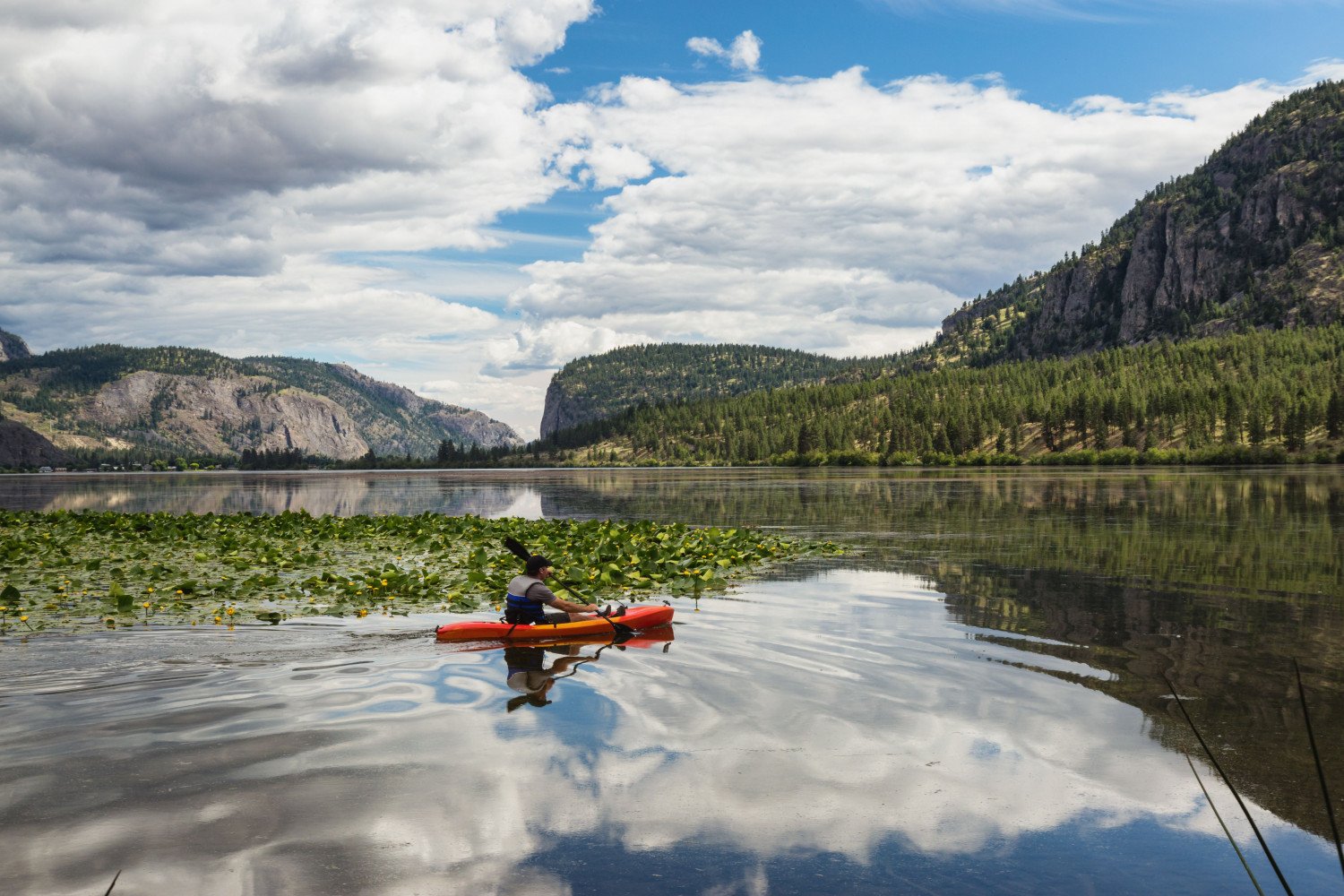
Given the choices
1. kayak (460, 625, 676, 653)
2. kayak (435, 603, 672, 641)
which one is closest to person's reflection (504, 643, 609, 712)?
kayak (460, 625, 676, 653)

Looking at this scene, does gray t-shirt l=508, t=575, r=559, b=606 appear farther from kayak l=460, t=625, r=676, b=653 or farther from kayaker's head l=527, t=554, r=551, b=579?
kayak l=460, t=625, r=676, b=653

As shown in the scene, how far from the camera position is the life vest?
803 inches

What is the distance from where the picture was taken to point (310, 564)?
31141 millimetres

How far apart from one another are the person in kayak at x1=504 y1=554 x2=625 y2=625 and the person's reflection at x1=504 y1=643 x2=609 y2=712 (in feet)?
2.18

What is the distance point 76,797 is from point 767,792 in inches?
298

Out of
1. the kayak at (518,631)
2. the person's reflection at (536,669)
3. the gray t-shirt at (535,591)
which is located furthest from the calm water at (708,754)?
the gray t-shirt at (535,591)

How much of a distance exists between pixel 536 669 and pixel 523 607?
264 cm

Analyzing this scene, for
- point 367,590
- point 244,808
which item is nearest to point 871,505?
point 367,590

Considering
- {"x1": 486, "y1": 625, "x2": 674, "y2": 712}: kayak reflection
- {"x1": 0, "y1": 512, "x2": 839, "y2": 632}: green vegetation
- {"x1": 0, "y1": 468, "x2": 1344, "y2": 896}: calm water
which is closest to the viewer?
{"x1": 0, "y1": 468, "x2": 1344, "y2": 896}: calm water

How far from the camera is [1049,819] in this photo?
10.0 meters

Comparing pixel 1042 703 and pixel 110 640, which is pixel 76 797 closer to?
pixel 110 640

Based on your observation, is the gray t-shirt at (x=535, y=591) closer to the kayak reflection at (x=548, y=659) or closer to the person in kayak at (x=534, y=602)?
the person in kayak at (x=534, y=602)

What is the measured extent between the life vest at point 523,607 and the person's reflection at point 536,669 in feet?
2.29

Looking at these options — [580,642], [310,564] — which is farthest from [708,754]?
[310,564]
